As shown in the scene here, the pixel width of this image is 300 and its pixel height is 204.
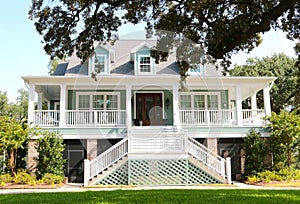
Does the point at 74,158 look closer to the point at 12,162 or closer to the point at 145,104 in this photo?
the point at 12,162

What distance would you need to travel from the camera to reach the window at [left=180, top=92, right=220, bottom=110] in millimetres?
20406

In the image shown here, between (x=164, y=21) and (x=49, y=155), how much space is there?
9483 mm

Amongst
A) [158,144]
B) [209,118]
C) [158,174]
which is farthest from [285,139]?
[158,174]

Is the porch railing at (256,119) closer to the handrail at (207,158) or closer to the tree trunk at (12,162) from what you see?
the handrail at (207,158)

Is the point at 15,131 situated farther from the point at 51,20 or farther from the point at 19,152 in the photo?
the point at 51,20

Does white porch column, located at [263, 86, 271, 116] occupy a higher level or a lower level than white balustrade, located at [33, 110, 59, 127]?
higher

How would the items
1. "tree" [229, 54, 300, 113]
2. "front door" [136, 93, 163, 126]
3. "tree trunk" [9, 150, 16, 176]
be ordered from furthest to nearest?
"tree" [229, 54, 300, 113] → "front door" [136, 93, 163, 126] → "tree trunk" [9, 150, 16, 176]

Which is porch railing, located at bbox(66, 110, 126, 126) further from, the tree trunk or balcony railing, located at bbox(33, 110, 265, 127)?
the tree trunk

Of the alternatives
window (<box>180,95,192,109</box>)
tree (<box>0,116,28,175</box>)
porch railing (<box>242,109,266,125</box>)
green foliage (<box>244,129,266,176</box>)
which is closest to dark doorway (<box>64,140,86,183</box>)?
tree (<box>0,116,28,175</box>)

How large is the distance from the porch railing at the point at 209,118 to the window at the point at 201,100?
1.79 metres

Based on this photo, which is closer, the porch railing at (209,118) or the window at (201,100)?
the porch railing at (209,118)

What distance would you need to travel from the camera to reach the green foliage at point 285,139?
1611 cm

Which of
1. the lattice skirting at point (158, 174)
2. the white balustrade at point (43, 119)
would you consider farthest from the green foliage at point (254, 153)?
the white balustrade at point (43, 119)

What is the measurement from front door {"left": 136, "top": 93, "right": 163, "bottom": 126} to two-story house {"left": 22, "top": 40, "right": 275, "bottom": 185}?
0.20 feet
